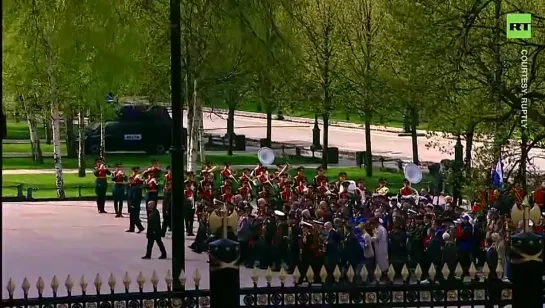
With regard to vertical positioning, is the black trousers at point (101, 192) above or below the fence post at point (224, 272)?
below

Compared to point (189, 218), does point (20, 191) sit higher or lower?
higher

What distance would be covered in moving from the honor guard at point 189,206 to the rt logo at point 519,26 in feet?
30.3

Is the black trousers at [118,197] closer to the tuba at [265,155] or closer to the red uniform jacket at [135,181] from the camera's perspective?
the red uniform jacket at [135,181]

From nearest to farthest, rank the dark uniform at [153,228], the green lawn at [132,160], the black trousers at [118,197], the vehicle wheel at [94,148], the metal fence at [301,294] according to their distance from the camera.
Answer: the metal fence at [301,294] → the dark uniform at [153,228] → the black trousers at [118,197] → the green lawn at [132,160] → the vehicle wheel at [94,148]

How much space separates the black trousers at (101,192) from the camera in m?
30.4

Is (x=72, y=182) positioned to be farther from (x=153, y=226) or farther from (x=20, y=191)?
(x=153, y=226)

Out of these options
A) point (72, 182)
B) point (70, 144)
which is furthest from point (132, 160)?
point (72, 182)

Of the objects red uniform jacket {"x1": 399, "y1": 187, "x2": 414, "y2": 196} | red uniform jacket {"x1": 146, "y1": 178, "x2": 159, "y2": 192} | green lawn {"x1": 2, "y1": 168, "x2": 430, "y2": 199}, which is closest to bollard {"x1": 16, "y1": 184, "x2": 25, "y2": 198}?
green lawn {"x1": 2, "y1": 168, "x2": 430, "y2": 199}

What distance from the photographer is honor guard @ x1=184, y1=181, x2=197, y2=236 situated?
2539 cm

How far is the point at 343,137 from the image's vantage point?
57438 millimetres

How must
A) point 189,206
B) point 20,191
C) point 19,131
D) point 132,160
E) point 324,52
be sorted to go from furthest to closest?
point 19,131, point 132,160, point 324,52, point 20,191, point 189,206

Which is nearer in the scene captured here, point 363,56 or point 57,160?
point 57,160

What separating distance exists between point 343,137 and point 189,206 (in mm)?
32680

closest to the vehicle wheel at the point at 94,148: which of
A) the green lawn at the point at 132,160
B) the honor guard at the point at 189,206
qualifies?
the green lawn at the point at 132,160
